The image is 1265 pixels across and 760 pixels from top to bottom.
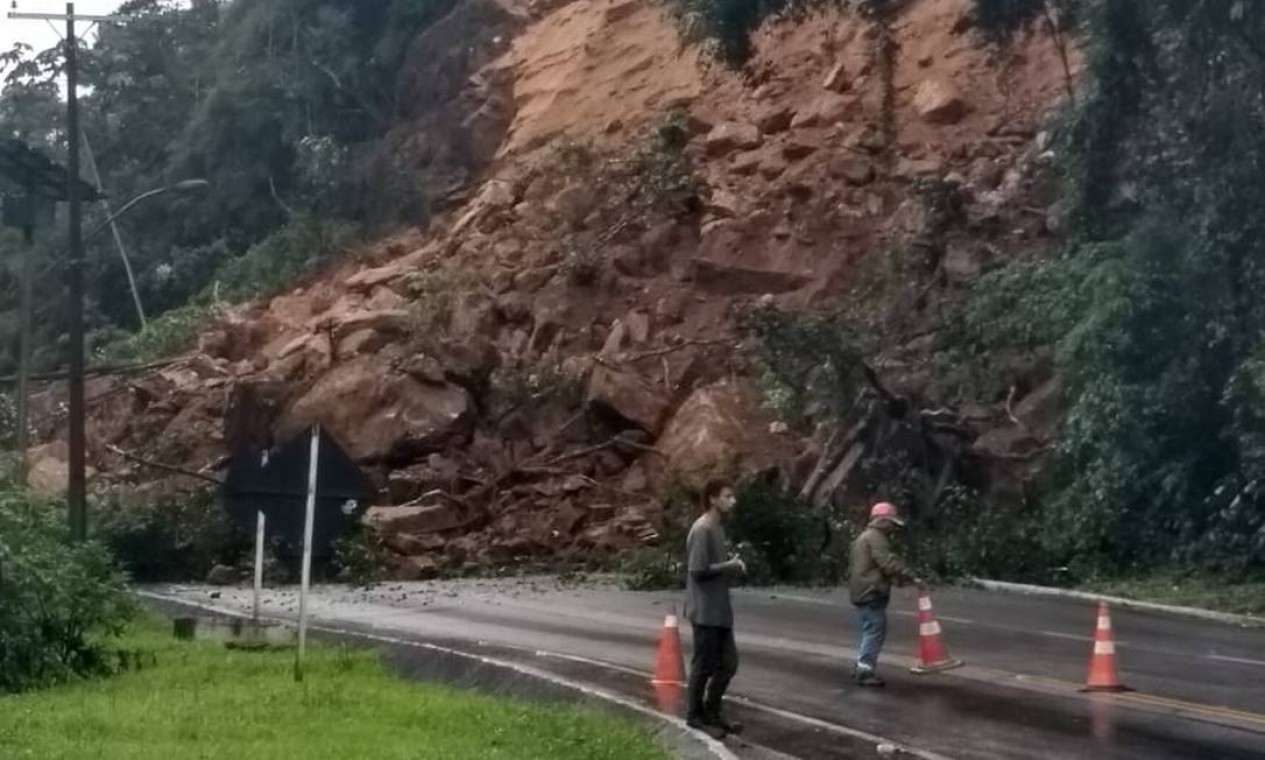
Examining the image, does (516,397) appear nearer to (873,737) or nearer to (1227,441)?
(1227,441)

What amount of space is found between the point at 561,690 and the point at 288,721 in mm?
2583

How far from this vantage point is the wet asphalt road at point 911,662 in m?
13.7

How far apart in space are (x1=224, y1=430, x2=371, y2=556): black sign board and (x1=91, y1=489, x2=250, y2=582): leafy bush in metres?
20.1

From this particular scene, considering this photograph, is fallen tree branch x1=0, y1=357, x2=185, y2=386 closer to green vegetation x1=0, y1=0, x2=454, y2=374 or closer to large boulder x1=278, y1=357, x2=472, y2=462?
green vegetation x1=0, y1=0, x2=454, y2=374

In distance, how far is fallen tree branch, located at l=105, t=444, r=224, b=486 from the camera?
35.8 metres

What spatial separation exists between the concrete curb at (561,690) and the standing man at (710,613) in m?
0.23

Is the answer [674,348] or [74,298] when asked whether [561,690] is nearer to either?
[74,298]

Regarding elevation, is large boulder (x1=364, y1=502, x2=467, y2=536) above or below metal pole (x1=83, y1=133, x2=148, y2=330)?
below

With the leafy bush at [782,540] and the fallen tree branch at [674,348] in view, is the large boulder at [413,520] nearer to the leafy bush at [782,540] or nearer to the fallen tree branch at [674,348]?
the fallen tree branch at [674,348]

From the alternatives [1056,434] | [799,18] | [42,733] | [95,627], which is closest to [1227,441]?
[1056,434]

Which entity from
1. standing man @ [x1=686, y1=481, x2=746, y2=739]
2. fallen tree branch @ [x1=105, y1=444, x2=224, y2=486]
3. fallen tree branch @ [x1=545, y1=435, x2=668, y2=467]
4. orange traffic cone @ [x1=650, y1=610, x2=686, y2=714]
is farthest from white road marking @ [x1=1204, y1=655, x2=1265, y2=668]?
fallen tree branch @ [x1=545, y1=435, x2=668, y2=467]

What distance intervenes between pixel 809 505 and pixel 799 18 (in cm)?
784

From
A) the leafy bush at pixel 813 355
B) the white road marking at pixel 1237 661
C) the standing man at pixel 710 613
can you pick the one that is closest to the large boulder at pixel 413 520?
the leafy bush at pixel 813 355

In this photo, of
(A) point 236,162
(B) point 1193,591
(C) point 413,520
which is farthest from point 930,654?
(A) point 236,162
